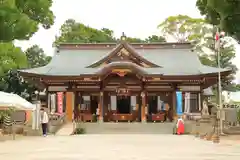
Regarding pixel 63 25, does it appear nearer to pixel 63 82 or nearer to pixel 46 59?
pixel 46 59

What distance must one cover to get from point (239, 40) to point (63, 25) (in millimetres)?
48251

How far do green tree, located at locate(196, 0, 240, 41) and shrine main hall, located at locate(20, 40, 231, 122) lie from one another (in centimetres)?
1312

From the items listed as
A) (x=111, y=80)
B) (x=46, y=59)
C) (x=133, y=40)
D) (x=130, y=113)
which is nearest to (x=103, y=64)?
(x=111, y=80)

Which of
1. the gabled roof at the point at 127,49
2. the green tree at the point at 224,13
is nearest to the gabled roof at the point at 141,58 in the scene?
the gabled roof at the point at 127,49

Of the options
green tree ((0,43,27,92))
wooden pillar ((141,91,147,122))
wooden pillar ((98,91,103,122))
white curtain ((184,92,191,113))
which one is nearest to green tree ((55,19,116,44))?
wooden pillar ((98,91,103,122))

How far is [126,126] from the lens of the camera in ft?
92.6

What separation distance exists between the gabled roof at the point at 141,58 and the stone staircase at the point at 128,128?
4.30 metres

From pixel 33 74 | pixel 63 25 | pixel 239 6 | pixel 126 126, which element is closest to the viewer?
pixel 239 6

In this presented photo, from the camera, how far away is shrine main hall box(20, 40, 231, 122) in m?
31.1

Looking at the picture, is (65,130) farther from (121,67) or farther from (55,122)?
(121,67)

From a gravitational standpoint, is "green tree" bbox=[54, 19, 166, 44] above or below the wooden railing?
above

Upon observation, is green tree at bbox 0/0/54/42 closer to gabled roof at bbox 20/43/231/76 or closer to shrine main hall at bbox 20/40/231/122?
shrine main hall at bbox 20/40/231/122

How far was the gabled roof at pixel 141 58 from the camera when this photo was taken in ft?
107

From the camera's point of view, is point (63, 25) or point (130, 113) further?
point (63, 25)
